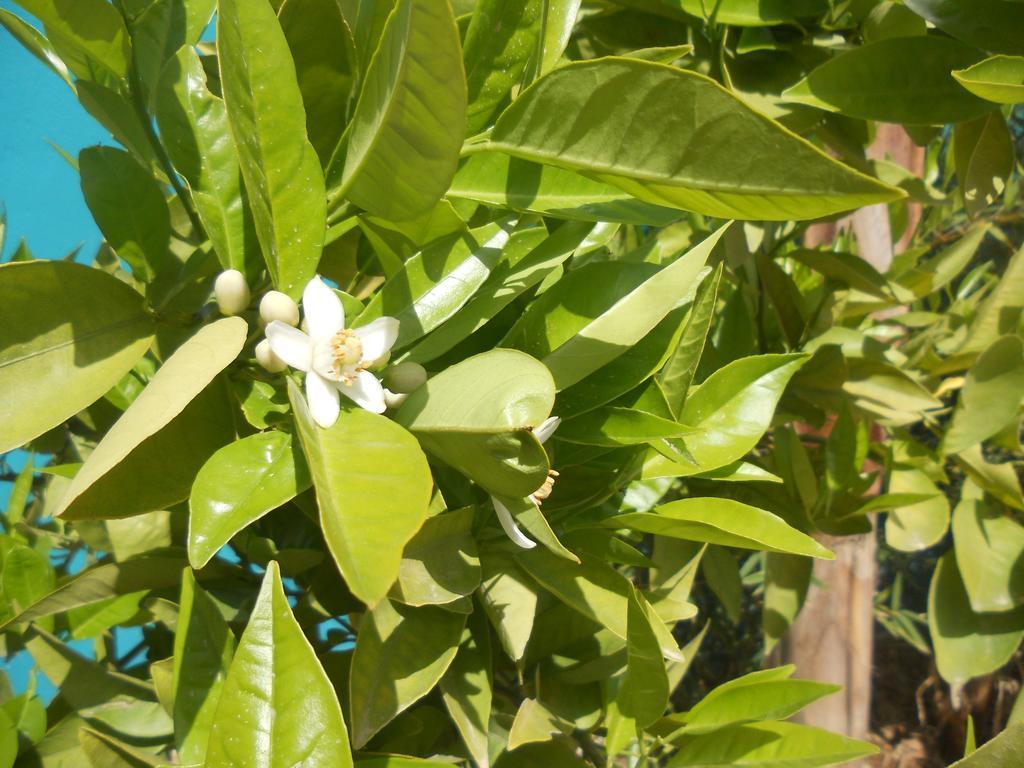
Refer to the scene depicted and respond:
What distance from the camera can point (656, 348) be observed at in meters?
0.52

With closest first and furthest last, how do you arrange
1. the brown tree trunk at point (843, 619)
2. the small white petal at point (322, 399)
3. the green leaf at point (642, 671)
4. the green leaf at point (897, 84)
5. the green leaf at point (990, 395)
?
the small white petal at point (322, 399)
the green leaf at point (642, 671)
the green leaf at point (897, 84)
the green leaf at point (990, 395)
the brown tree trunk at point (843, 619)

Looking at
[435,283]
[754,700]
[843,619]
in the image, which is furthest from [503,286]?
[843,619]

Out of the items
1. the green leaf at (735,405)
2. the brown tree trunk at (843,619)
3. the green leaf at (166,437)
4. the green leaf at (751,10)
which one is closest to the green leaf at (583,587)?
the green leaf at (735,405)

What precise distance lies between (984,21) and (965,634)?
663mm

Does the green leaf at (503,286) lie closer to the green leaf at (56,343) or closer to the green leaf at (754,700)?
the green leaf at (56,343)

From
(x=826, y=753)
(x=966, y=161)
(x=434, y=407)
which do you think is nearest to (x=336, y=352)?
(x=434, y=407)

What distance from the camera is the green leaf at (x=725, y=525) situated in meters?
0.52

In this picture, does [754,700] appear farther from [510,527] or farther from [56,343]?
[56,343]

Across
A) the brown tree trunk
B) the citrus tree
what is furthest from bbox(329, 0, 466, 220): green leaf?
the brown tree trunk

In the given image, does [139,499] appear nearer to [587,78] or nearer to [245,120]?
[245,120]

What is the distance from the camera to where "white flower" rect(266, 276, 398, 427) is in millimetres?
442

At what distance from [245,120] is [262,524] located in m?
0.38

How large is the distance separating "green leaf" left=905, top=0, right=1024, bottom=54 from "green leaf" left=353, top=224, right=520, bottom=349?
473mm

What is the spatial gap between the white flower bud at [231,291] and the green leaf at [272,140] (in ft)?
0.07
